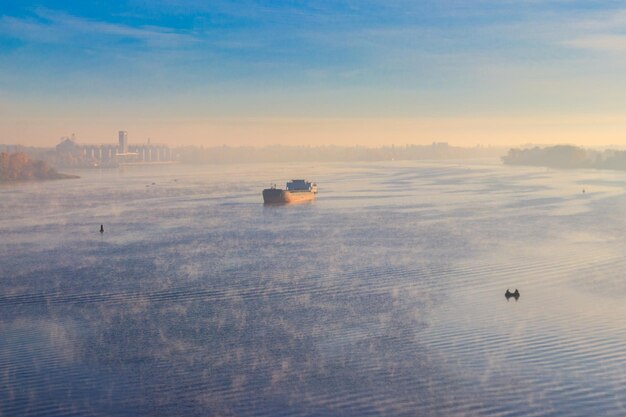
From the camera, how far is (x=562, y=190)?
8156 centimetres

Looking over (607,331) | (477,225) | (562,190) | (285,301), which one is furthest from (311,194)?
(607,331)

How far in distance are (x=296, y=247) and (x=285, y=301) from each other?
42.9ft

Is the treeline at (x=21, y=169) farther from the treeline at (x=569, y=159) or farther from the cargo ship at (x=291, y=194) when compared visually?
the treeline at (x=569, y=159)

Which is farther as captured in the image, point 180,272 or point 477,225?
point 477,225

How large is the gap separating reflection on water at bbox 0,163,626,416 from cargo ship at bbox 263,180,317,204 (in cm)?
2322

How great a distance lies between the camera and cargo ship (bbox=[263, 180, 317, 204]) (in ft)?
214

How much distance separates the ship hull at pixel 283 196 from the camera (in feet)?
214

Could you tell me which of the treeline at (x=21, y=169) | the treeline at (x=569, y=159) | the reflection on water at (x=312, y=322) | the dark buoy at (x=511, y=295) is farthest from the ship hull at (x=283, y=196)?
the treeline at (x=569, y=159)

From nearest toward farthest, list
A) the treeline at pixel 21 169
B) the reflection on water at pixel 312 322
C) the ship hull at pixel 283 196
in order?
the reflection on water at pixel 312 322
the ship hull at pixel 283 196
the treeline at pixel 21 169

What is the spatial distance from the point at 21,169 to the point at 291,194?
68.1 metres

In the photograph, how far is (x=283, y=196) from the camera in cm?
6625

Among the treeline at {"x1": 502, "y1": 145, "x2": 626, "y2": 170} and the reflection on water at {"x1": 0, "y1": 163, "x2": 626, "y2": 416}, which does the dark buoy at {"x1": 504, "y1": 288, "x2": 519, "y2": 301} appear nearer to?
the reflection on water at {"x1": 0, "y1": 163, "x2": 626, "y2": 416}

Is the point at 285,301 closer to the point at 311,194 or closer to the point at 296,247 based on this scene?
the point at 296,247

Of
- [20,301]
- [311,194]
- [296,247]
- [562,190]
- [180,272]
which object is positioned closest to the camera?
[20,301]
